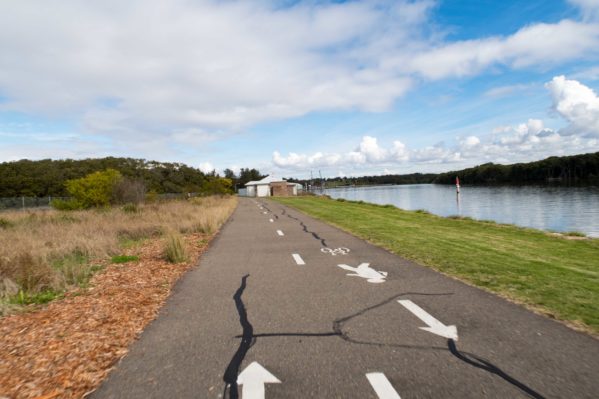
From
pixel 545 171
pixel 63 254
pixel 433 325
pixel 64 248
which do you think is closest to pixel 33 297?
pixel 63 254

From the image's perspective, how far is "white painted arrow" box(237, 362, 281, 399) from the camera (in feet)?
10.4

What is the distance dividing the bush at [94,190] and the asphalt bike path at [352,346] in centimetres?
2538

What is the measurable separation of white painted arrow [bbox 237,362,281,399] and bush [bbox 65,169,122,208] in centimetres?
2926

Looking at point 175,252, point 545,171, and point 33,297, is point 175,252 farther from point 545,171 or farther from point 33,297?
point 545,171

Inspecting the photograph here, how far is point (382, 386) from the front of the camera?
10.5 ft

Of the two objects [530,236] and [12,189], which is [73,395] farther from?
[12,189]

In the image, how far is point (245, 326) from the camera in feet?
15.9

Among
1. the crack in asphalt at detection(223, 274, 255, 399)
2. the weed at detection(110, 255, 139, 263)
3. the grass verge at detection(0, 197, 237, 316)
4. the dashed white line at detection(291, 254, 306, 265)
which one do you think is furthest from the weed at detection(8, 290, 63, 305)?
the dashed white line at detection(291, 254, 306, 265)

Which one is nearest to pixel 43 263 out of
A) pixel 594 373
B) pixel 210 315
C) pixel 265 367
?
pixel 210 315

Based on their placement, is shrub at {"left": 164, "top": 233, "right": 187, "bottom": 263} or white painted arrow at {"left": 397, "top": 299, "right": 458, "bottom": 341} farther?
shrub at {"left": 164, "top": 233, "right": 187, "bottom": 263}

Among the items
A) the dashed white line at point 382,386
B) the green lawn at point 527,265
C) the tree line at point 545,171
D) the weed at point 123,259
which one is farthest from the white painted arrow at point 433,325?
the tree line at point 545,171

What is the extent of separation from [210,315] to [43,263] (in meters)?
4.54

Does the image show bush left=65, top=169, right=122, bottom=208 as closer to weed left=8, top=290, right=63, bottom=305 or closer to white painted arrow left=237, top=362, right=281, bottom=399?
weed left=8, top=290, right=63, bottom=305

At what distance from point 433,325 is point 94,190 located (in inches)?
1172
